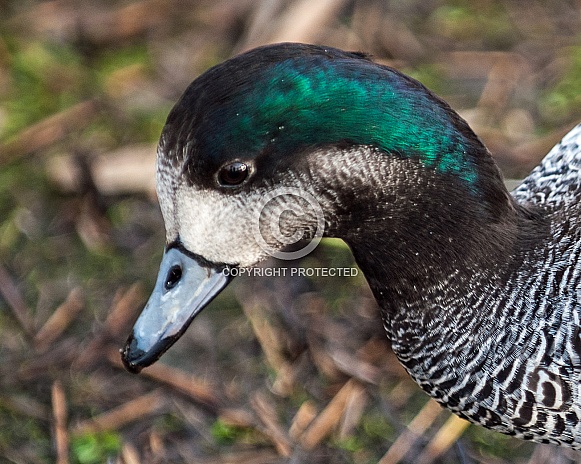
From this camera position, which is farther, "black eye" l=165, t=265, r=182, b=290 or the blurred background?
the blurred background

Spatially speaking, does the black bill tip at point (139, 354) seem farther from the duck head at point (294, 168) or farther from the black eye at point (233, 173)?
the black eye at point (233, 173)

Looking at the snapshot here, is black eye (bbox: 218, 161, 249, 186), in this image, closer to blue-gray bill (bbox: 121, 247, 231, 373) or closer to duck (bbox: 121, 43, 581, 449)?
duck (bbox: 121, 43, 581, 449)

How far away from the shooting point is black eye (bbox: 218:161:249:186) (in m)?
1.79

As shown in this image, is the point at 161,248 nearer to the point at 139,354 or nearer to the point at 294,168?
the point at 139,354

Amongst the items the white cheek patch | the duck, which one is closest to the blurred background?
the duck

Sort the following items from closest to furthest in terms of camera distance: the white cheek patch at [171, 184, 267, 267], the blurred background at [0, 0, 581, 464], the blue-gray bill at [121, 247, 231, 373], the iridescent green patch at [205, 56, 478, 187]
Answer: the iridescent green patch at [205, 56, 478, 187] < the white cheek patch at [171, 184, 267, 267] < the blue-gray bill at [121, 247, 231, 373] < the blurred background at [0, 0, 581, 464]

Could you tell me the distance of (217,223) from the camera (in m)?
1.88

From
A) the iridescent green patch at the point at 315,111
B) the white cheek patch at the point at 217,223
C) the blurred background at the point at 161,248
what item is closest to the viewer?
the iridescent green patch at the point at 315,111

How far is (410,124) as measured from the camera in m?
1.80

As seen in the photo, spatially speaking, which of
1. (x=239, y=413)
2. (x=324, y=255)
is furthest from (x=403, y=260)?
(x=324, y=255)

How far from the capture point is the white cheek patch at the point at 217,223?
72.8 inches

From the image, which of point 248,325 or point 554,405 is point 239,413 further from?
point 554,405

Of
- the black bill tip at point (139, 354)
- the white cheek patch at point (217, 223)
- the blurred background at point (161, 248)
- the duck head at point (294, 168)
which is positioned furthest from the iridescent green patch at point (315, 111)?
the blurred background at point (161, 248)

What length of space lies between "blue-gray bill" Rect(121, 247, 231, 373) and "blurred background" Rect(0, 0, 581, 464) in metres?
0.81
